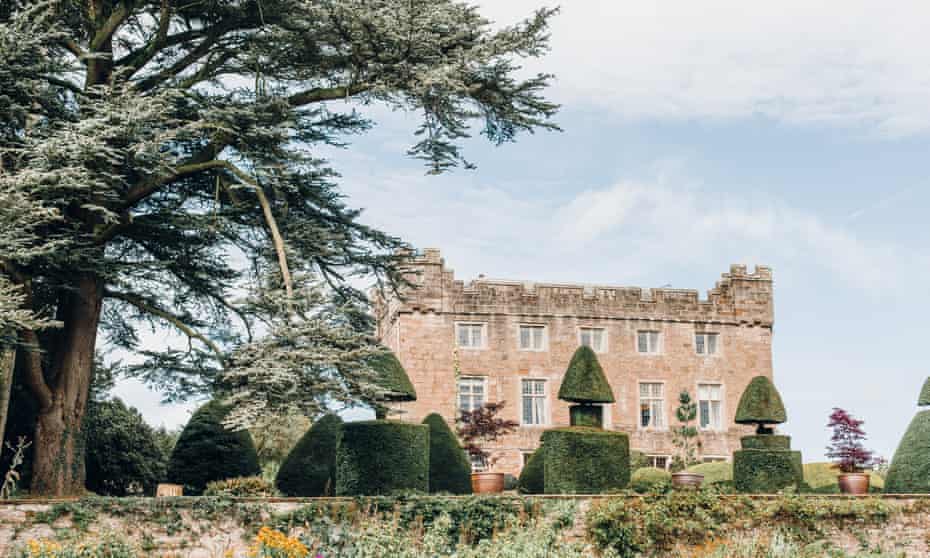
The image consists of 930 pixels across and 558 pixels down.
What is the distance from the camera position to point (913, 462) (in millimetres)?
18312

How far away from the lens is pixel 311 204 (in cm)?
1791

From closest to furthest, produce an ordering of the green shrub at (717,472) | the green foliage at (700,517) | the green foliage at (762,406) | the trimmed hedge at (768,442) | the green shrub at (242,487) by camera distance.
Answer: the green foliage at (700,517)
the green shrub at (242,487)
the trimmed hedge at (768,442)
the green foliage at (762,406)
the green shrub at (717,472)

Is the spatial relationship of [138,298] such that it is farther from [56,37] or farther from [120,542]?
[120,542]

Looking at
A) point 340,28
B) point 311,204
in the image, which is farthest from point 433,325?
point 340,28

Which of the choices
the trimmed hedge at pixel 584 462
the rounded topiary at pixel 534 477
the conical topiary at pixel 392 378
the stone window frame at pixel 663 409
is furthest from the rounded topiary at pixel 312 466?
the stone window frame at pixel 663 409

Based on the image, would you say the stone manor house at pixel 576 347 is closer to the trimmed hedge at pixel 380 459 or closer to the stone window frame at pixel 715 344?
the stone window frame at pixel 715 344

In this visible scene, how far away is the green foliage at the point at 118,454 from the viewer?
2012 cm

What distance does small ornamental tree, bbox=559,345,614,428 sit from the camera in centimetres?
1861

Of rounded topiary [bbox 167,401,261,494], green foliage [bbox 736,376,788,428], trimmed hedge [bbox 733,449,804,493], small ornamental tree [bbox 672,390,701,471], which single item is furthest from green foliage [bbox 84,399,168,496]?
small ornamental tree [bbox 672,390,701,471]

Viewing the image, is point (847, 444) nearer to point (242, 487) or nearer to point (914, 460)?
point (914, 460)

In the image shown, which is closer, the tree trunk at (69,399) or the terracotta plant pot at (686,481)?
the tree trunk at (69,399)

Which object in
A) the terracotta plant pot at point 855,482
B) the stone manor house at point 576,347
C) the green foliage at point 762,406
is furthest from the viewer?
the stone manor house at point 576,347

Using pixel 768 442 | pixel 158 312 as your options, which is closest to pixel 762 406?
pixel 768 442

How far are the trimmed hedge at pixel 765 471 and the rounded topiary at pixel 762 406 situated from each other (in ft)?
3.35
